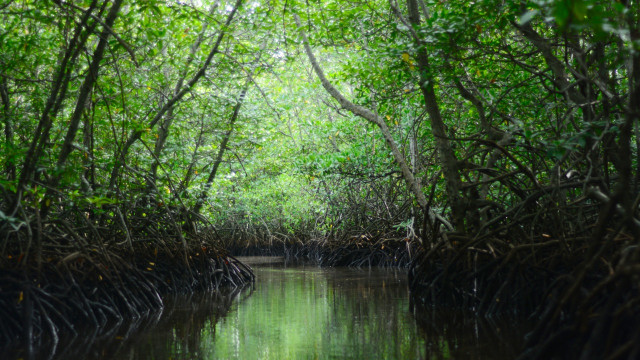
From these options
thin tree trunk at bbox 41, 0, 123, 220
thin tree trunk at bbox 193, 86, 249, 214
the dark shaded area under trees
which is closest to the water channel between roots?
the dark shaded area under trees

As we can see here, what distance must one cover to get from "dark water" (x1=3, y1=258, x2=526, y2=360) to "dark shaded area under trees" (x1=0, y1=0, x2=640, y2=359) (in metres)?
0.37

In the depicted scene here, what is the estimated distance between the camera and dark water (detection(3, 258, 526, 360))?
3.51 meters

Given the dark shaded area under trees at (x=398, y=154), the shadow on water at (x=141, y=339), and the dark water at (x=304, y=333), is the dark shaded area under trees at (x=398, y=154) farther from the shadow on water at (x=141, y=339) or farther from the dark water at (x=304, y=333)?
the dark water at (x=304, y=333)

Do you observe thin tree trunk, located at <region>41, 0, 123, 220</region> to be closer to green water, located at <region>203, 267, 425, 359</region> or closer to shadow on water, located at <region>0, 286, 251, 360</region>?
shadow on water, located at <region>0, 286, 251, 360</region>

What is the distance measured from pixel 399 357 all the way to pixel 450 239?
195 centimetres

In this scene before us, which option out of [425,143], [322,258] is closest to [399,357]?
[425,143]

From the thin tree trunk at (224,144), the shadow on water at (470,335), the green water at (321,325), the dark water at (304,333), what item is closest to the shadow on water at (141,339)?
the dark water at (304,333)

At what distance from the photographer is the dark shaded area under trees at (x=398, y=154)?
10.6 ft

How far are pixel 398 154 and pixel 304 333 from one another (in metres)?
3.14

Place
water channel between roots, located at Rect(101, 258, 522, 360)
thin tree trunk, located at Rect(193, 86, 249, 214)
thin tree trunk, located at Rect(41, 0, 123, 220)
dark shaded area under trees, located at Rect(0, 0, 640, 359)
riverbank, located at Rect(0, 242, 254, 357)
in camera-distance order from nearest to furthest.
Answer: dark shaded area under trees, located at Rect(0, 0, 640, 359)
water channel between roots, located at Rect(101, 258, 522, 360)
riverbank, located at Rect(0, 242, 254, 357)
thin tree trunk, located at Rect(41, 0, 123, 220)
thin tree trunk, located at Rect(193, 86, 249, 214)

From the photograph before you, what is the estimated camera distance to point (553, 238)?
4.32 m

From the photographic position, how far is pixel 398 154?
22.0ft

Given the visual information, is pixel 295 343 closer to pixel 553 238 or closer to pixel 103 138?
pixel 553 238

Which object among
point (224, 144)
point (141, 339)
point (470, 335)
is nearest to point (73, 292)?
point (141, 339)
